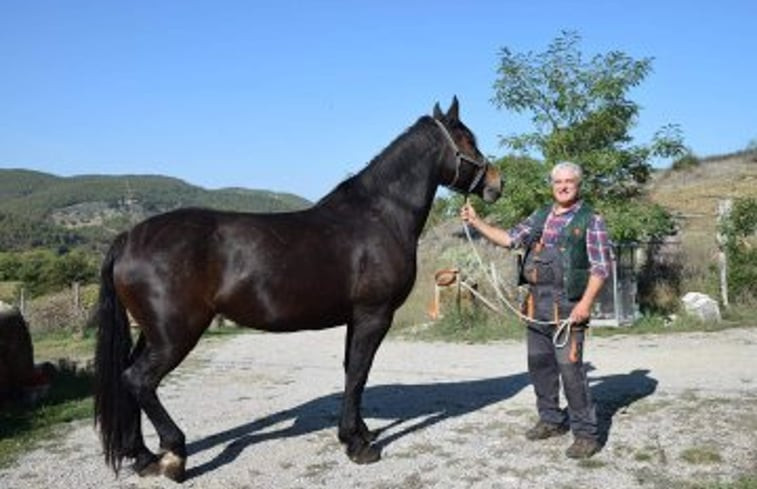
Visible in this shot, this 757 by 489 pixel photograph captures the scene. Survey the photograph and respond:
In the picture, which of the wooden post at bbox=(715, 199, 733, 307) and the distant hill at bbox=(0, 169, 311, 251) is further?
the distant hill at bbox=(0, 169, 311, 251)

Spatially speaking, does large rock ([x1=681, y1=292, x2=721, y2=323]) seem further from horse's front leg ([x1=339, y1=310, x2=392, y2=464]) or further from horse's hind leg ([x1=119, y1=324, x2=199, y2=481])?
horse's hind leg ([x1=119, y1=324, x2=199, y2=481])

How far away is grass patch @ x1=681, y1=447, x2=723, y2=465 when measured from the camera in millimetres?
4996

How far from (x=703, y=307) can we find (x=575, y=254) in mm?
8671

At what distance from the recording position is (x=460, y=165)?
18.6ft

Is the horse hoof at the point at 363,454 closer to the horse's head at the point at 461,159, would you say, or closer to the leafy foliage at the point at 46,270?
the horse's head at the point at 461,159

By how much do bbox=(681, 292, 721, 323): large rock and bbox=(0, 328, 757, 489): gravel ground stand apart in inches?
89.7

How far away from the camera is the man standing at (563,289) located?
525 cm

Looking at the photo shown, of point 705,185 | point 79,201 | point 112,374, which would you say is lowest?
point 112,374

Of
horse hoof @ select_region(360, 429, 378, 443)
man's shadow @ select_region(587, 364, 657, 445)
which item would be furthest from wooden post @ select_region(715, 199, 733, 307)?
horse hoof @ select_region(360, 429, 378, 443)

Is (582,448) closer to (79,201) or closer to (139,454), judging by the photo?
(139,454)

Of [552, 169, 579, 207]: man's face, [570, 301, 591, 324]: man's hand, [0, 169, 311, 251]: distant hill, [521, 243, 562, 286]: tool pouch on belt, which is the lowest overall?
[570, 301, 591, 324]: man's hand

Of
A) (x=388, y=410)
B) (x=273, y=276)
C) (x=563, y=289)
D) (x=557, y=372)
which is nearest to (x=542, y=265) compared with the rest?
(x=563, y=289)

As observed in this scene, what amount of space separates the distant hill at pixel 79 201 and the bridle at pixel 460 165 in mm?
58415

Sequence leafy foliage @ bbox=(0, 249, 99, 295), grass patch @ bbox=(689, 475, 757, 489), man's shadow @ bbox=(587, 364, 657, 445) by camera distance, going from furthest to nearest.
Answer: leafy foliage @ bbox=(0, 249, 99, 295)
man's shadow @ bbox=(587, 364, 657, 445)
grass patch @ bbox=(689, 475, 757, 489)
